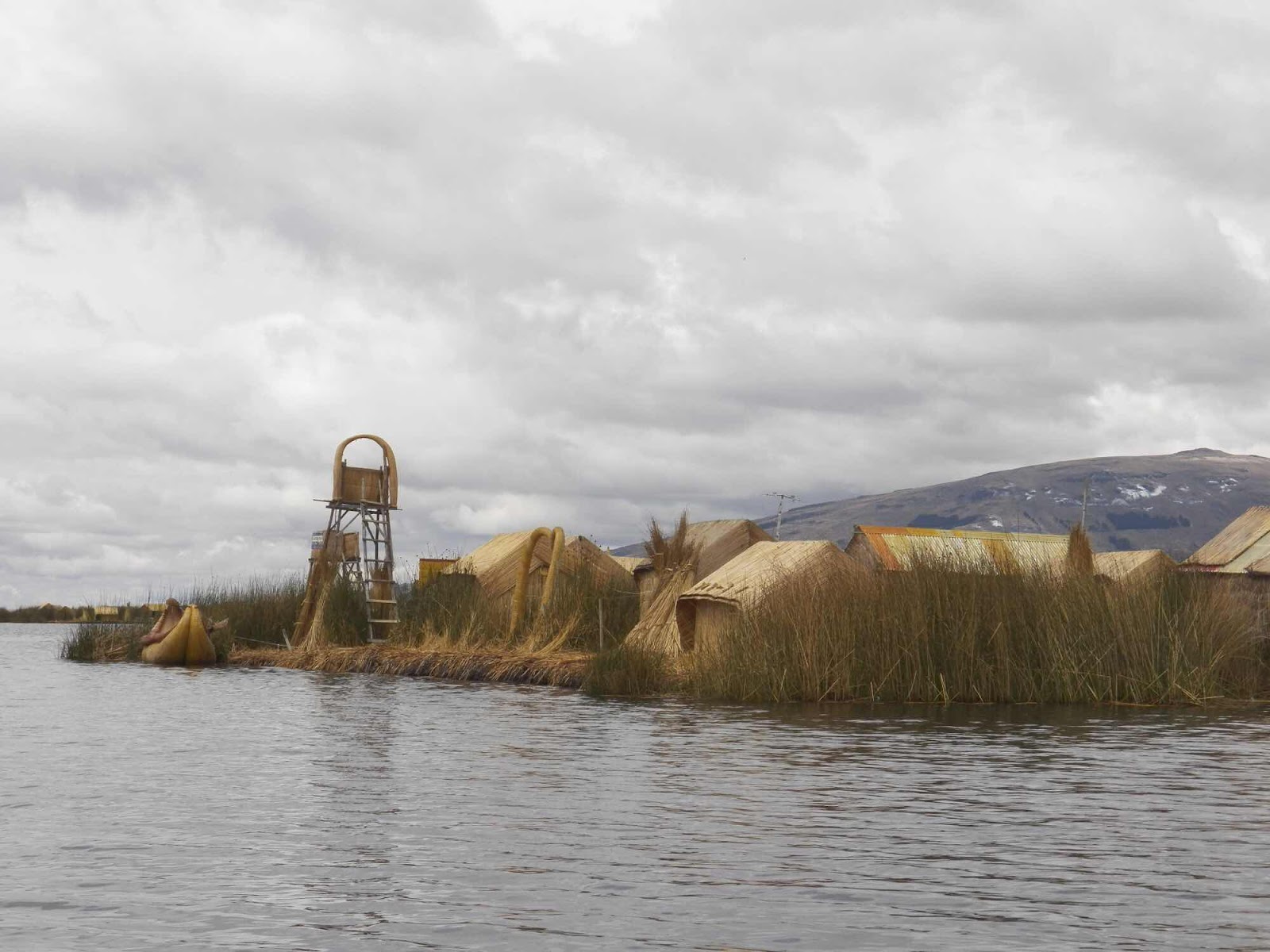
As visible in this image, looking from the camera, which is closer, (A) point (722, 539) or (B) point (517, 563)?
(A) point (722, 539)

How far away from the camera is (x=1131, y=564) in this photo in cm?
3497

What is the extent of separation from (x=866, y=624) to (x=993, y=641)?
2.01 m

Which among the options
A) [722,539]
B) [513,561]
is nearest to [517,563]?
[513,561]

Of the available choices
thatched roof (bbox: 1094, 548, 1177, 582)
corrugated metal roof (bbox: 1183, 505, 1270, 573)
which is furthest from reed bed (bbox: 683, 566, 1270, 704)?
corrugated metal roof (bbox: 1183, 505, 1270, 573)

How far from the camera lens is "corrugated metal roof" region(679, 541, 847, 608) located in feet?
85.6

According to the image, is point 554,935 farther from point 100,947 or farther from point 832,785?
point 832,785

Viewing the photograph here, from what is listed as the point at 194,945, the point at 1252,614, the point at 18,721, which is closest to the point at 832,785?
the point at 194,945

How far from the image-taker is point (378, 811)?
12.5 m

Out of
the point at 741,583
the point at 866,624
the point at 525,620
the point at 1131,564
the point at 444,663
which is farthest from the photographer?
the point at 525,620

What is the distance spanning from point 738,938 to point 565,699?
59.8 ft

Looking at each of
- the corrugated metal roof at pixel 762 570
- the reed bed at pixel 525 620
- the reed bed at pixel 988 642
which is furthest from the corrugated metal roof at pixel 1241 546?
the reed bed at pixel 525 620

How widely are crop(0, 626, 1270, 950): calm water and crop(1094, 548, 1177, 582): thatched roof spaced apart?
14.3 feet

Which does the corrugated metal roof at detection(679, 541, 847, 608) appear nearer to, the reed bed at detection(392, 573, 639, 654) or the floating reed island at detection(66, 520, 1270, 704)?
the floating reed island at detection(66, 520, 1270, 704)

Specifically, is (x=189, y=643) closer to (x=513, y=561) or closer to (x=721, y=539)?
(x=513, y=561)
